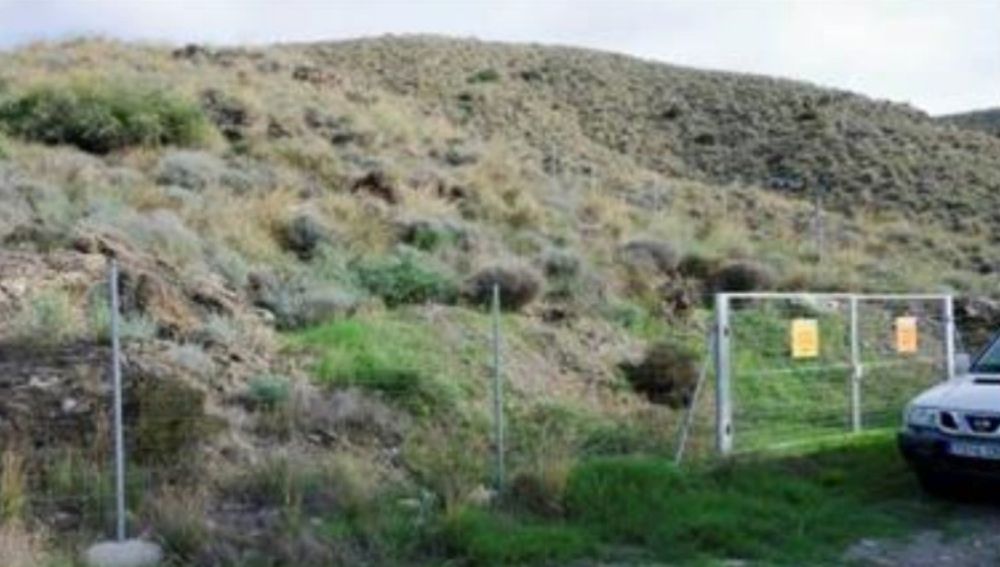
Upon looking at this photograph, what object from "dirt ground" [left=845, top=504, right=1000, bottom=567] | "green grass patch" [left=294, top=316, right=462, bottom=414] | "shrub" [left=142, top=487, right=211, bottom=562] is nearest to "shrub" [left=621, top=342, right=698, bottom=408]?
"green grass patch" [left=294, top=316, right=462, bottom=414]

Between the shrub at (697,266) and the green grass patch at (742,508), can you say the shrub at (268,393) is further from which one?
the shrub at (697,266)

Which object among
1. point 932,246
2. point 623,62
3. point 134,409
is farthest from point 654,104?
point 134,409

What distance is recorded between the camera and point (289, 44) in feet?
194

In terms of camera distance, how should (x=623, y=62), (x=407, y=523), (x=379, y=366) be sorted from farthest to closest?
(x=623, y=62)
(x=379, y=366)
(x=407, y=523)

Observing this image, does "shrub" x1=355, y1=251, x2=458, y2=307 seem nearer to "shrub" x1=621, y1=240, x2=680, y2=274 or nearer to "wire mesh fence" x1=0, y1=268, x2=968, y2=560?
"wire mesh fence" x1=0, y1=268, x2=968, y2=560

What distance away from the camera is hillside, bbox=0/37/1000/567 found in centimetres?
1131

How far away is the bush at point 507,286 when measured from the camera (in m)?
21.3

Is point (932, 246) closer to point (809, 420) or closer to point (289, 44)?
point (809, 420)

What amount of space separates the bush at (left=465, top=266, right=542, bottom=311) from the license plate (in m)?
9.63

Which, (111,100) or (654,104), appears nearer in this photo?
(111,100)

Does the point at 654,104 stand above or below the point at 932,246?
above

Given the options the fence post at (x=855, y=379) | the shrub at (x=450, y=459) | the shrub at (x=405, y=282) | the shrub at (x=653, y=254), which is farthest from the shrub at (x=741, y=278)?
the shrub at (x=450, y=459)

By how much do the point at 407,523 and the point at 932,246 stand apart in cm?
3153

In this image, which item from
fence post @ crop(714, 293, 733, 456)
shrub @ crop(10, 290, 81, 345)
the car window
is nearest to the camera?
the car window
